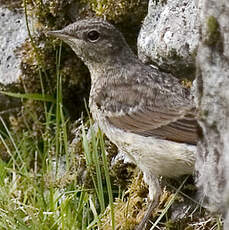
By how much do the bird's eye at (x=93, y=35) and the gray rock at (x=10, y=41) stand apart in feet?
5.41

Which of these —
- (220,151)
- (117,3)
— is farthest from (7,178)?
(220,151)

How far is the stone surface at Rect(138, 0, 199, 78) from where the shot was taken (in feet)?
20.1

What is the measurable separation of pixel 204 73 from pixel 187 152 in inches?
75.4

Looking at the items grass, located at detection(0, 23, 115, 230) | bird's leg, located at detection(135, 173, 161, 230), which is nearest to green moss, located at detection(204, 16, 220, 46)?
grass, located at detection(0, 23, 115, 230)

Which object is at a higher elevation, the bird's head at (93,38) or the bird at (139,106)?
the bird's head at (93,38)

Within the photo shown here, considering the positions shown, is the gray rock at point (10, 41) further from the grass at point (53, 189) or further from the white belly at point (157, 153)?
the white belly at point (157, 153)

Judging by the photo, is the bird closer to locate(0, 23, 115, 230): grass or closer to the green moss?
locate(0, 23, 115, 230): grass

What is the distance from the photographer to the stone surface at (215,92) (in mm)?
3430

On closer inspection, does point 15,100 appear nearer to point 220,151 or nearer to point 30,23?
point 30,23

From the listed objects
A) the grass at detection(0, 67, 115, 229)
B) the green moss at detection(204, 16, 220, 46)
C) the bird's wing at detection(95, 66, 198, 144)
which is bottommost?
the grass at detection(0, 67, 115, 229)

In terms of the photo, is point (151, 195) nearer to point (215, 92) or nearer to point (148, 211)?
point (148, 211)

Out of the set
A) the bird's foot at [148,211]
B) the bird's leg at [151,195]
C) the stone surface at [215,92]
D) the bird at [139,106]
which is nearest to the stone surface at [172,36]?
the bird at [139,106]

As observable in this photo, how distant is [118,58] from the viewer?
657 cm

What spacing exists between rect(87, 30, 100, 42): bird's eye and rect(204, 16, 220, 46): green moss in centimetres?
305
